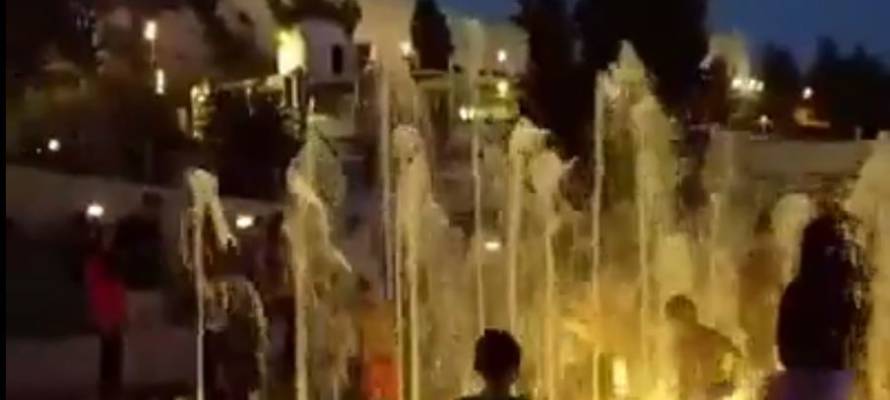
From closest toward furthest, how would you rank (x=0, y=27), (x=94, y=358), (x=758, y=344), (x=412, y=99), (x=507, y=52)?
(x=0, y=27)
(x=758, y=344)
(x=94, y=358)
(x=412, y=99)
(x=507, y=52)

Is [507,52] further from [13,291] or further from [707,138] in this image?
[13,291]

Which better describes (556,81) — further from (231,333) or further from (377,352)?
(377,352)

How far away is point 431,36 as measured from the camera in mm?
42656

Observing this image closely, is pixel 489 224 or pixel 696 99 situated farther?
pixel 696 99

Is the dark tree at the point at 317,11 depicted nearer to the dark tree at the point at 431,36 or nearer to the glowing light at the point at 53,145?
the dark tree at the point at 431,36

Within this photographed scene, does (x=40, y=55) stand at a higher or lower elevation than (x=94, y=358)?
higher

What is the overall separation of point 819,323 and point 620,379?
19.2ft

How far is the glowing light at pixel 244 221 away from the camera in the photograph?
70.4ft

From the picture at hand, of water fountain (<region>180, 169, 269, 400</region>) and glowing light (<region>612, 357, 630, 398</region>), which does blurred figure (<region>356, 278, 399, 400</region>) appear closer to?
water fountain (<region>180, 169, 269, 400</region>)

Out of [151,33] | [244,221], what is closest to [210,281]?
[244,221]

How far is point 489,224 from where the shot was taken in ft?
74.7

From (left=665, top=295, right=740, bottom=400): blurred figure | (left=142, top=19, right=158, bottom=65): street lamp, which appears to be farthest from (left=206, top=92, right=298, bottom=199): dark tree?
(left=665, top=295, right=740, bottom=400): blurred figure

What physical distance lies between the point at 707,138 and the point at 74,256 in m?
21.3

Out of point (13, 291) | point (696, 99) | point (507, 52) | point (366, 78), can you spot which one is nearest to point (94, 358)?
point (13, 291)
